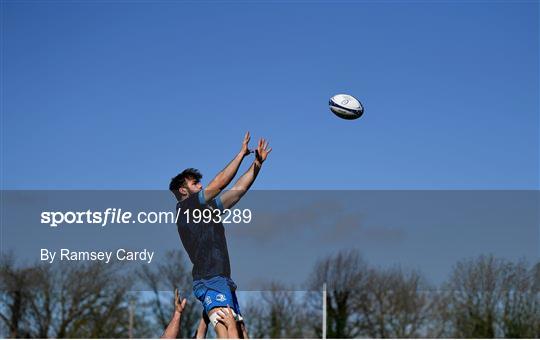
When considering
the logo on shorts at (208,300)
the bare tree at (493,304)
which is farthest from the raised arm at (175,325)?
the bare tree at (493,304)

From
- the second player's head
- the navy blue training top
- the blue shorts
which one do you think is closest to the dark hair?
the second player's head

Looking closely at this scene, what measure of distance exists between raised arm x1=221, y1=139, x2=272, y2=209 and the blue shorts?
0.76 metres

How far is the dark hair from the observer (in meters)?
8.53

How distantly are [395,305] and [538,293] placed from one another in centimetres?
545

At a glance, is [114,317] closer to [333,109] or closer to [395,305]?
[395,305]

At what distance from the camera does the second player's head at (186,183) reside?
850 cm

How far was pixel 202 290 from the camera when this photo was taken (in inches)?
324

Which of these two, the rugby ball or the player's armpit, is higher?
the rugby ball

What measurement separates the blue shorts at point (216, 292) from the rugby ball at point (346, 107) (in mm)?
5089

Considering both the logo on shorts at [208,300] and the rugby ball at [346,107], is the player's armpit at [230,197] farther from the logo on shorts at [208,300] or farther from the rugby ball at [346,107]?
the rugby ball at [346,107]

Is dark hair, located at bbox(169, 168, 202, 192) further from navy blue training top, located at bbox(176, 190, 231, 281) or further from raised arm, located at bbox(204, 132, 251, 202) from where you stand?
raised arm, located at bbox(204, 132, 251, 202)

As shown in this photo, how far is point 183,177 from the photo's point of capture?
8531 millimetres

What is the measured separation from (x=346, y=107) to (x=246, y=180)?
15.5ft

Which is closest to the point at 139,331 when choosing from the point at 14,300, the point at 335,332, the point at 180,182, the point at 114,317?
the point at 114,317
